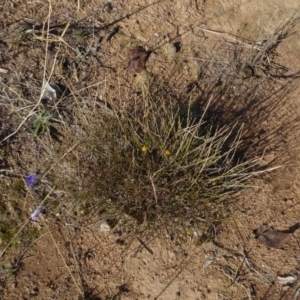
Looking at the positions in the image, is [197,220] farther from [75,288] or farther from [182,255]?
[75,288]

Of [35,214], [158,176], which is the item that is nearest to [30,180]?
[35,214]

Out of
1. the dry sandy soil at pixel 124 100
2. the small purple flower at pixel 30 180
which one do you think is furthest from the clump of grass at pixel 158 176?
the small purple flower at pixel 30 180

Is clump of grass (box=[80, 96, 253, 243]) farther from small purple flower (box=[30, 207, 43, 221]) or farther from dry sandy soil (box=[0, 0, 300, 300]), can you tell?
small purple flower (box=[30, 207, 43, 221])

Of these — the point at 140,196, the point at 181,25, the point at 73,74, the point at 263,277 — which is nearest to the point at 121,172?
the point at 140,196

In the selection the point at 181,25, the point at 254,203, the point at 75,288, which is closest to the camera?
the point at 75,288

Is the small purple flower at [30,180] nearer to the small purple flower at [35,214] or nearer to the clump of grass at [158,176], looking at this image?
the small purple flower at [35,214]

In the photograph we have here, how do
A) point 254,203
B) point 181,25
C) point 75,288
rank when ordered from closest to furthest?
point 75,288, point 254,203, point 181,25
